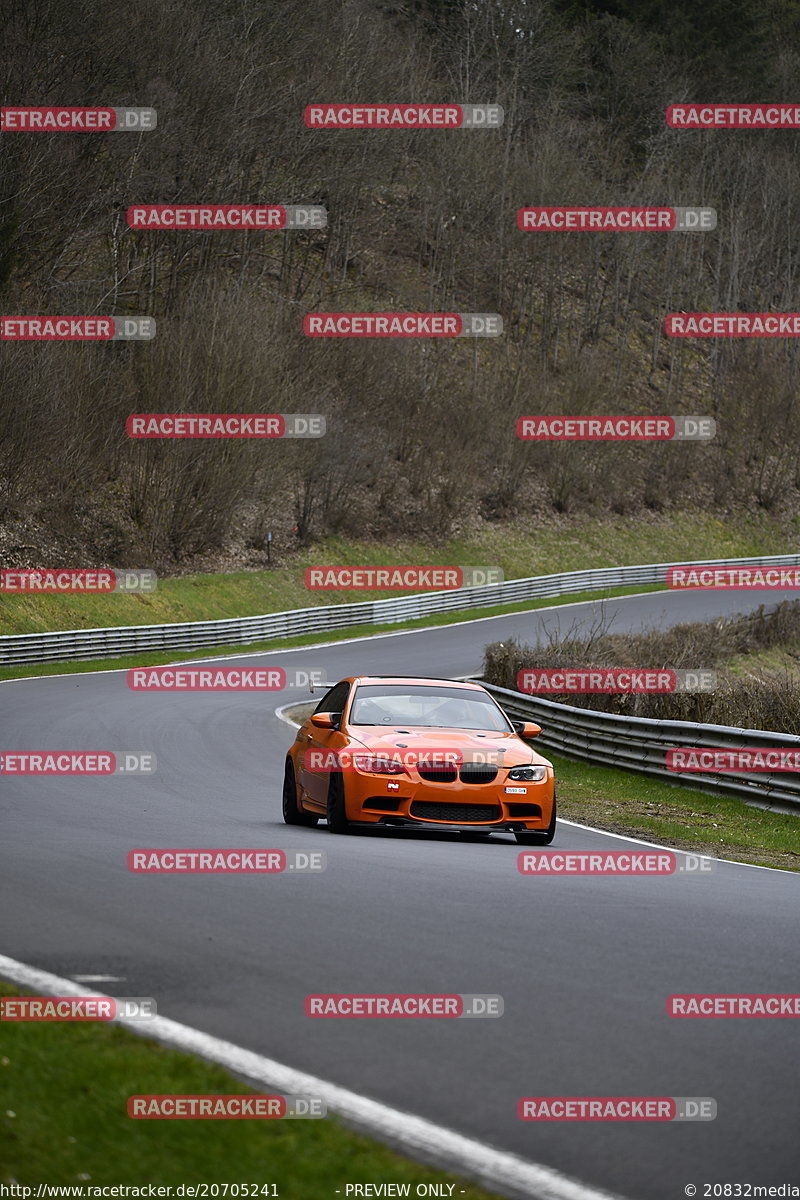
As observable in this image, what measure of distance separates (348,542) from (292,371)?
24.6 ft

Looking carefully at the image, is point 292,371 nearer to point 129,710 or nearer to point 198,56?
point 198,56

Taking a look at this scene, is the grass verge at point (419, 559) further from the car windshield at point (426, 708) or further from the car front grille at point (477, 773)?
the car front grille at point (477, 773)

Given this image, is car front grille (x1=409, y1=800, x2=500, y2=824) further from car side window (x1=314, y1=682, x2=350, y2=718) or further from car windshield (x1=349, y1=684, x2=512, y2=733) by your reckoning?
car side window (x1=314, y1=682, x2=350, y2=718)

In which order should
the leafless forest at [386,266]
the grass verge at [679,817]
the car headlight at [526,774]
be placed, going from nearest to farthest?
the car headlight at [526,774] < the grass verge at [679,817] < the leafless forest at [386,266]

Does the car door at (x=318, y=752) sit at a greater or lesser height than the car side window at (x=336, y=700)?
lesser

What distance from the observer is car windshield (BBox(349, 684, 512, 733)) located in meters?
12.6

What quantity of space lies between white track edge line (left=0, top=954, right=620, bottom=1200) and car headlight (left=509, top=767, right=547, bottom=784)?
6889 millimetres

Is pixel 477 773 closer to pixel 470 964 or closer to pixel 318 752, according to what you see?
pixel 318 752

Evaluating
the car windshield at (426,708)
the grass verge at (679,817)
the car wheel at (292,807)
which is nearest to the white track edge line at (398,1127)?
the car windshield at (426,708)

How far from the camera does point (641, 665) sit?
26000mm

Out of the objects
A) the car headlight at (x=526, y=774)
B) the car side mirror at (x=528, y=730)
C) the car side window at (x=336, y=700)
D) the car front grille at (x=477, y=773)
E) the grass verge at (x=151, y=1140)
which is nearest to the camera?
the grass verge at (x=151, y=1140)

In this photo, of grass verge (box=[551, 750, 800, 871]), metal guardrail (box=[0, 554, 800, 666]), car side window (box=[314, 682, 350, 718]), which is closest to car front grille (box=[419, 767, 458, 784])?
car side window (box=[314, 682, 350, 718])

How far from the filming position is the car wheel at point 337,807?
1174 cm

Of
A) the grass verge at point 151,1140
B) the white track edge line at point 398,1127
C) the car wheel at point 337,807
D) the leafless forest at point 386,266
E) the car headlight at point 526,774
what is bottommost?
the car wheel at point 337,807
